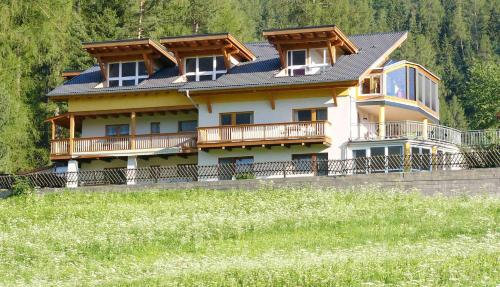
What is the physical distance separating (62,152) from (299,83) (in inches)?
523

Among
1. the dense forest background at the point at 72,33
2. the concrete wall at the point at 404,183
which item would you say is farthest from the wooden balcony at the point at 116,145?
the concrete wall at the point at 404,183

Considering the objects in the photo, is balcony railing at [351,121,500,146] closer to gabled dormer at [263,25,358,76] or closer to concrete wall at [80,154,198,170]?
gabled dormer at [263,25,358,76]

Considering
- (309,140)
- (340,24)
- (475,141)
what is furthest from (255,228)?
(340,24)

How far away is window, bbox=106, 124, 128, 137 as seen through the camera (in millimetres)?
53906

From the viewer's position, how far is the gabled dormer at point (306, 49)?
4884cm

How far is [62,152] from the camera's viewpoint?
51906mm

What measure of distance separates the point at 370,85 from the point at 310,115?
3.57 meters

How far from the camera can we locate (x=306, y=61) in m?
49.8

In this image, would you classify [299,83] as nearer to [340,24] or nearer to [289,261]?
[289,261]

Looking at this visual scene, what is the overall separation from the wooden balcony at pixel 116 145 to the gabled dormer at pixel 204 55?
11.4ft

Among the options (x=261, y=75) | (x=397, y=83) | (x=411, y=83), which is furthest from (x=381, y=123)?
(x=261, y=75)

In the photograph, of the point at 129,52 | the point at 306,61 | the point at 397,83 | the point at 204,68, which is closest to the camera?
the point at 306,61

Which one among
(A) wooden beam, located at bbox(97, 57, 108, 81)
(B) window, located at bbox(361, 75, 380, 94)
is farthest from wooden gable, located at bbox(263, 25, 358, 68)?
(A) wooden beam, located at bbox(97, 57, 108, 81)

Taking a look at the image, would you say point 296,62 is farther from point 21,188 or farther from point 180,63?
point 21,188
